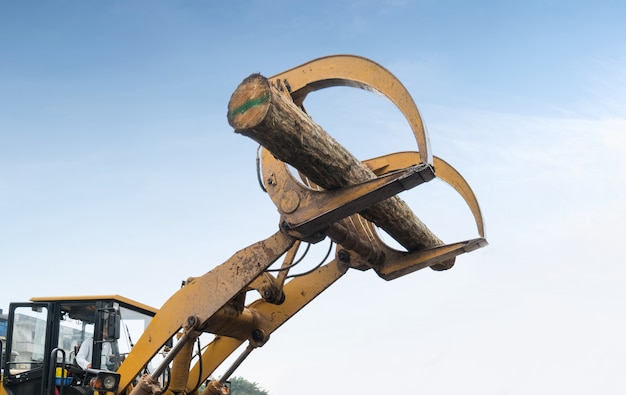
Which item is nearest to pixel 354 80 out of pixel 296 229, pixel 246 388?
pixel 296 229

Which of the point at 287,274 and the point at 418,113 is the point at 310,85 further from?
the point at 287,274

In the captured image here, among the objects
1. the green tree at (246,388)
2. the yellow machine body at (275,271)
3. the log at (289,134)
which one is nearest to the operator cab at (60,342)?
the yellow machine body at (275,271)

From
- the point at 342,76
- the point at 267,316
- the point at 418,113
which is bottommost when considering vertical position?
the point at 267,316

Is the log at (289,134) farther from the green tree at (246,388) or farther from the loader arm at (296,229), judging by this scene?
the green tree at (246,388)

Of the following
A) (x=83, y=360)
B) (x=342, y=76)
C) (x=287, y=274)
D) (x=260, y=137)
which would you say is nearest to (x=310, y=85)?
(x=342, y=76)

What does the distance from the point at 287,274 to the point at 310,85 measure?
259 cm

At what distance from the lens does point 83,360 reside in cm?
736

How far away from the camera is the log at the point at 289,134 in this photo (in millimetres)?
5105

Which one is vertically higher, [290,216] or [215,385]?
[290,216]

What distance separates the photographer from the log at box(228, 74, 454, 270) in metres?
5.11

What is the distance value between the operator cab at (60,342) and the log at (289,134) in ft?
9.15

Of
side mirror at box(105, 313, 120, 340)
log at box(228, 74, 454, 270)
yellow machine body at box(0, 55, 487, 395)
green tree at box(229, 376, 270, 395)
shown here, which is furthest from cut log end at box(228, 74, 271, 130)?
green tree at box(229, 376, 270, 395)

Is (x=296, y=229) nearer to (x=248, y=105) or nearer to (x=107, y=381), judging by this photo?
(x=248, y=105)

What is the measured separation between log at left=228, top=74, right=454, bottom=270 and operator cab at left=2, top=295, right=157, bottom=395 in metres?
2.79
